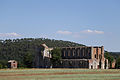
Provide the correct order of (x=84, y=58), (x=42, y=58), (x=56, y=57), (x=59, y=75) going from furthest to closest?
(x=84, y=58) < (x=42, y=58) < (x=56, y=57) < (x=59, y=75)

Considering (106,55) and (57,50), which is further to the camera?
(106,55)

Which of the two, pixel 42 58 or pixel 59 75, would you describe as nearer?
pixel 59 75

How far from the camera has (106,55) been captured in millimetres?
139375

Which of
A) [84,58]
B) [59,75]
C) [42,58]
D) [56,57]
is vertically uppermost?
[56,57]

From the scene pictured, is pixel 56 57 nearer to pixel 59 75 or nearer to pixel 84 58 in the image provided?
pixel 84 58

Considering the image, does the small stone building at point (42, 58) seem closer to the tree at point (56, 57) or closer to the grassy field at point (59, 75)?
the tree at point (56, 57)

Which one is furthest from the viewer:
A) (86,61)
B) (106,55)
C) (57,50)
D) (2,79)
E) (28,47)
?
(28,47)

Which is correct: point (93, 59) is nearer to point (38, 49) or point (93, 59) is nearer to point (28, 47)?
point (38, 49)

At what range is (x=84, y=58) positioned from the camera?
131875mm

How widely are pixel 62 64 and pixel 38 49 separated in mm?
11934

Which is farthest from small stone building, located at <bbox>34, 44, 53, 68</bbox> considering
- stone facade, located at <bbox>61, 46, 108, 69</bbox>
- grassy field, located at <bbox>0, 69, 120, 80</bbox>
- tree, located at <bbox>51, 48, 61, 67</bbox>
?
grassy field, located at <bbox>0, 69, 120, 80</bbox>

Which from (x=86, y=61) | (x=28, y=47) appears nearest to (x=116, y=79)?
(x=86, y=61)

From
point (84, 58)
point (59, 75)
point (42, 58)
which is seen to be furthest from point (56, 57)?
point (59, 75)

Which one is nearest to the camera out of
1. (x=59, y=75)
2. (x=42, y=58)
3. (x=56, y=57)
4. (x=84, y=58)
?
(x=59, y=75)
